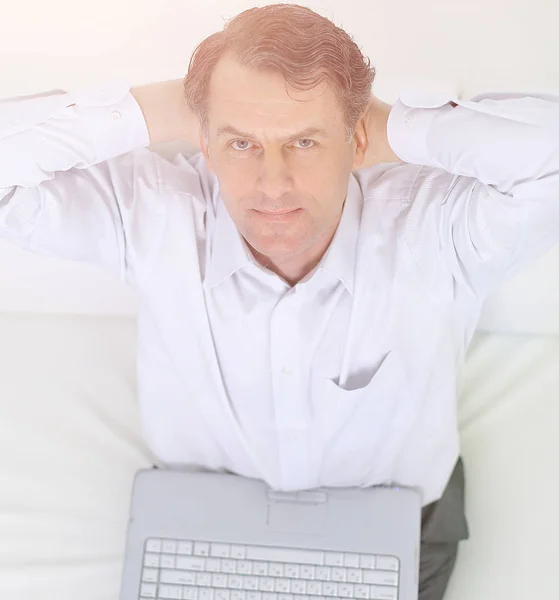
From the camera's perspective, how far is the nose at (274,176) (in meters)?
0.94

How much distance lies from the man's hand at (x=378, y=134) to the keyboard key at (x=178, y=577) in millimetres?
707

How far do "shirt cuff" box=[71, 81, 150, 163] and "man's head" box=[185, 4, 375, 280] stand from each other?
8 cm

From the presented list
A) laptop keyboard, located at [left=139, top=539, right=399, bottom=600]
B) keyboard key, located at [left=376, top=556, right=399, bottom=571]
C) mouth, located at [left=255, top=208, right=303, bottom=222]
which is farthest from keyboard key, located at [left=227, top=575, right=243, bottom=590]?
mouth, located at [left=255, top=208, right=303, bottom=222]

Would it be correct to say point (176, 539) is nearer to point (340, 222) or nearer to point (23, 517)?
point (23, 517)

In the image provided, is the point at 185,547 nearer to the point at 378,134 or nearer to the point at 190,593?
the point at 190,593

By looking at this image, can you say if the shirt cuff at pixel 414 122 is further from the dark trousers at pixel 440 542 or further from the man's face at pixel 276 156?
the dark trousers at pixel 440 542

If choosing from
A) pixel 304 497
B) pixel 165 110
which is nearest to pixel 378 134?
pixel 165 110

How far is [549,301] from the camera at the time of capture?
1.41 metres

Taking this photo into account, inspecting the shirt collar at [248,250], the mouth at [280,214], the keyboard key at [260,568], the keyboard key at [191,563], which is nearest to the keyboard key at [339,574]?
the keyboard key at [260,568]

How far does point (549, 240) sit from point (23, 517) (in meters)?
0.97

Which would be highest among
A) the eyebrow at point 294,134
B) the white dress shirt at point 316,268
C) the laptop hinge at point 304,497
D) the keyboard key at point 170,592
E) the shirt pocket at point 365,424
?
the eyebrow at point 294,134

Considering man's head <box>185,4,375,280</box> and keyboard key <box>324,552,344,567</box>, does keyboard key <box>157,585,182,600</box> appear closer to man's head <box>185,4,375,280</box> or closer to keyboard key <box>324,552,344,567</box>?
keyboard key <box>324,552,344,567</box>

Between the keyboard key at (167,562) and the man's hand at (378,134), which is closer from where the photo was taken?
the man's hand at (378,134)

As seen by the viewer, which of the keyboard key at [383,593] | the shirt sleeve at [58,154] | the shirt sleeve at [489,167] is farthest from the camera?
the keyboard key at [383,593]
